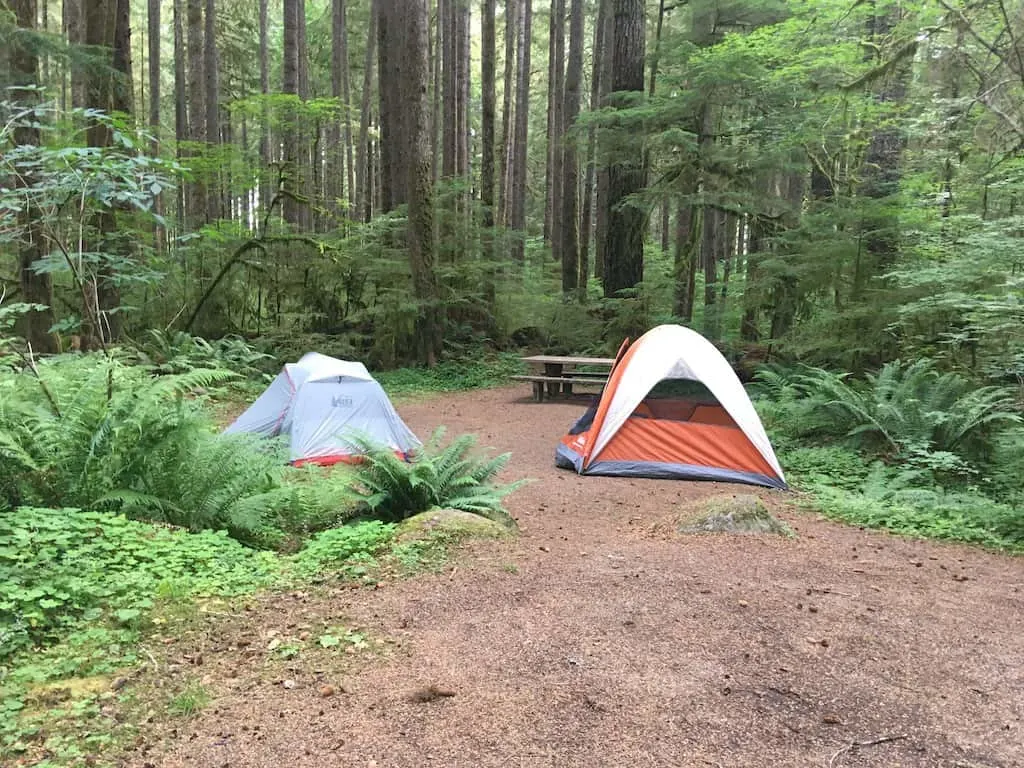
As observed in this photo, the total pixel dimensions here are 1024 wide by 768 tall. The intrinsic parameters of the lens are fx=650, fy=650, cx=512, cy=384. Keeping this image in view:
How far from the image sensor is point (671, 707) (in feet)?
8.49

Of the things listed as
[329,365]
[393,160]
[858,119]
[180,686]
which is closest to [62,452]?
[180,686]

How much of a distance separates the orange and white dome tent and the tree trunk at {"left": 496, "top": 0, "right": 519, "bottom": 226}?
16.2 meters

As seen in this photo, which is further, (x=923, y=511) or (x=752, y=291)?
(x=752, y=291)

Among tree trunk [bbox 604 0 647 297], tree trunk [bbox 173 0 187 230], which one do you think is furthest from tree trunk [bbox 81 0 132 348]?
tree trunk [bbox 173 0 187 230]

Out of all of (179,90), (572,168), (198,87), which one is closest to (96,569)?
(572,168)

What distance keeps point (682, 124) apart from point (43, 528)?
11221mm

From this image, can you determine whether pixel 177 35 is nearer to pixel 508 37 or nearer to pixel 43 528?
pixel 508 37

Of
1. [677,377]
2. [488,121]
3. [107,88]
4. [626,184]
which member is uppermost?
[488,121]

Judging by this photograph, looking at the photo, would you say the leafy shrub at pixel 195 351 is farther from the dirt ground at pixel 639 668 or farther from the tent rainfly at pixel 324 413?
the dirt ground at pixel 639 668

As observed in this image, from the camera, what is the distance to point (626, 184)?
1274 cm

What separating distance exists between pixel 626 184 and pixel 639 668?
11.3 metres

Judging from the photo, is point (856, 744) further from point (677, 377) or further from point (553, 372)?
point (553, 372)

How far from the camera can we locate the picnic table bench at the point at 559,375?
470 inches

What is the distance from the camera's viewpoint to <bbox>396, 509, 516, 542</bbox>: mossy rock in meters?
4.41
